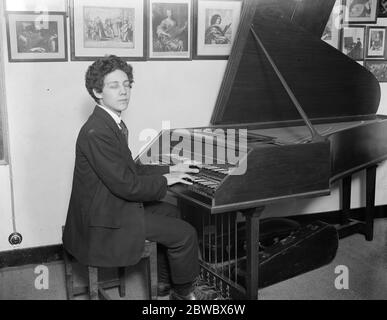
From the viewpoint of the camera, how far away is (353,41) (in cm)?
391

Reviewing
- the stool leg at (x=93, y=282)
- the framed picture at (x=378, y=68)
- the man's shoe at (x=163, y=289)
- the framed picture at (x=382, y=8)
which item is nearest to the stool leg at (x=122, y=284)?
the man's shoe at (x=163, y=289)

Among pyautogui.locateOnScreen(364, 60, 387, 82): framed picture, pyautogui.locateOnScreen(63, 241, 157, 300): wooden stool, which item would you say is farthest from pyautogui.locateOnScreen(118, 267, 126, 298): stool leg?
pyautogui.locateOnScreen(364, 60, 387, 82): framed picture

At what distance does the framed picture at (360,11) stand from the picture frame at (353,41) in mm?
60

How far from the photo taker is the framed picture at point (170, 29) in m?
3.28

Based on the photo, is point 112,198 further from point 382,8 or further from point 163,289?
point 382,8

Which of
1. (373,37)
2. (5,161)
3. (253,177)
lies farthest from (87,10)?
(373,37)

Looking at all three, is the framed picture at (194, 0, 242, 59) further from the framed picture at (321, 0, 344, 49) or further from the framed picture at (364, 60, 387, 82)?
the framed picture at (364, 60, 387, 82)

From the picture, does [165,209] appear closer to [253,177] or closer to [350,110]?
[253,177]

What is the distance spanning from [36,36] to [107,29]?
0.42 m

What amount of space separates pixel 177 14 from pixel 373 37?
1587 mm

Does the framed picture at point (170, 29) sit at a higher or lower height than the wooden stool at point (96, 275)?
higher

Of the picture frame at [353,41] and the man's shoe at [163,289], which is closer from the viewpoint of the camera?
the man's shoe at [163,289]

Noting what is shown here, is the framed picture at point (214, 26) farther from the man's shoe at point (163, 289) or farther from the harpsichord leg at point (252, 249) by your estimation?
the man's shoe at point (163, 289)

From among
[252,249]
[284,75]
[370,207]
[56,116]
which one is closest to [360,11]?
[284,75]
